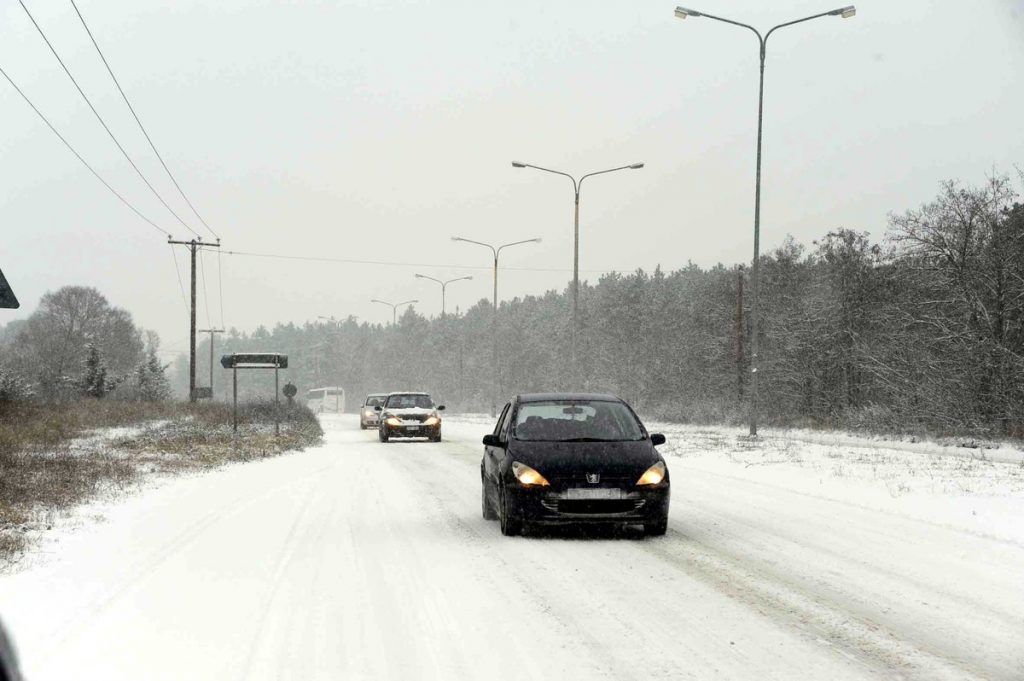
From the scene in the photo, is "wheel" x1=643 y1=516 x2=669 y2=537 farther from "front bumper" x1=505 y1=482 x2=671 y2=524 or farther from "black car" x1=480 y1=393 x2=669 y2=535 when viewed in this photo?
"front bumper" x1=505 y1=482 x2=671 y2=524

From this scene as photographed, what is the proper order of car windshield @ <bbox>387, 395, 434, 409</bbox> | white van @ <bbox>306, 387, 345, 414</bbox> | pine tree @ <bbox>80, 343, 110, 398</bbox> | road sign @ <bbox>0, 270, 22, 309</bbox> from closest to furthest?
road sign @ <bbox>0, 270, 22, 309</bbox> → car windshield @ <bbox>387, 395, 434, 409</bbox> → pine tree @ <bbox>80, 343, 110, 398</bbox> → white van @ <bbox>306, 387, 345, 414</bbox>

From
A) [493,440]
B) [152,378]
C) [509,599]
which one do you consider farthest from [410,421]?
[152,378]

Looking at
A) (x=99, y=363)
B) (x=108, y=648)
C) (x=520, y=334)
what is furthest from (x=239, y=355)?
(x=520, y=334)

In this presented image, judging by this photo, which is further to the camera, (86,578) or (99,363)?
(99,363)

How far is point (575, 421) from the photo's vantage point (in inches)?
463

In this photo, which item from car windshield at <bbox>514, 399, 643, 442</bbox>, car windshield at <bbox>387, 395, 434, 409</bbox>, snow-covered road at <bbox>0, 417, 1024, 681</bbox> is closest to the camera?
snow-covered road at <bbox>0, 417, 1024, 681</bbox>

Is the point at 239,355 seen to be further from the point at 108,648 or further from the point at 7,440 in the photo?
the point at 108,648

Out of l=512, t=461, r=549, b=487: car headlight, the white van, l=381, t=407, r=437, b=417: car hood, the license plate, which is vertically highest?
l=512, t=461, r=549, b=487: car headlight

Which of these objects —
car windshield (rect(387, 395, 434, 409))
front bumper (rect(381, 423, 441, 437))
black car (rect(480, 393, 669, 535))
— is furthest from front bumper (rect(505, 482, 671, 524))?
car windshield (rect(387, 395, 434, 409))

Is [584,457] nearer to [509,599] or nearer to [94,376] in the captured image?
[509,599]

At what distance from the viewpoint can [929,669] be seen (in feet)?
17.9

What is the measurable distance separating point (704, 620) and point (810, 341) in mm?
47311

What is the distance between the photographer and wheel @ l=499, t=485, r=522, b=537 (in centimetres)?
1054

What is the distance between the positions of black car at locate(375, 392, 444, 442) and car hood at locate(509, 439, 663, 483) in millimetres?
21180
